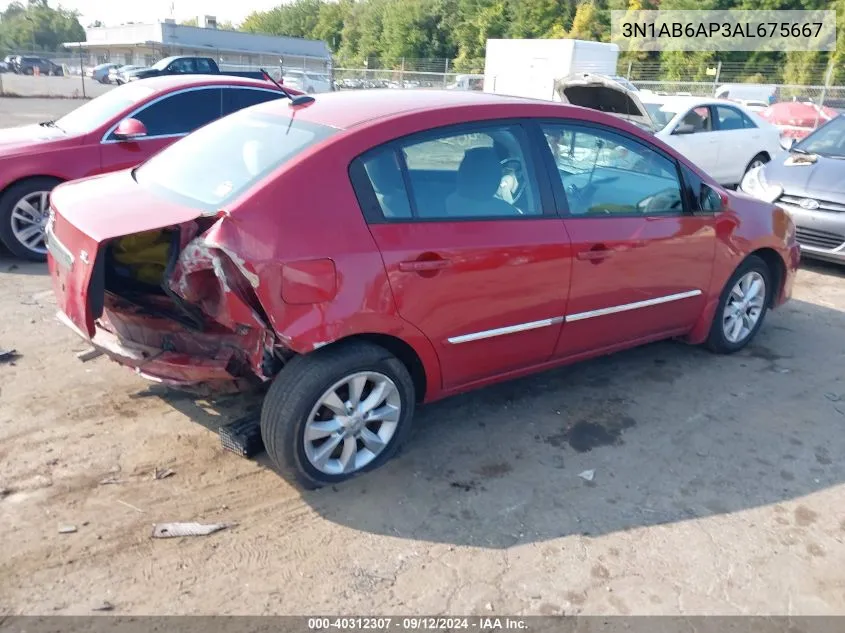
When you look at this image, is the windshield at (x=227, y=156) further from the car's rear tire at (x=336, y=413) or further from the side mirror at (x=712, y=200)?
the side mirror at (x=712, y=200)

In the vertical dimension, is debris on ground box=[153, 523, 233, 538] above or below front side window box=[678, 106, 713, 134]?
below

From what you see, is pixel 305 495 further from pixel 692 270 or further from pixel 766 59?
pixel 766 59

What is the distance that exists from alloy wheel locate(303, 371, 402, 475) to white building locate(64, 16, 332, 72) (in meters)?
46.5

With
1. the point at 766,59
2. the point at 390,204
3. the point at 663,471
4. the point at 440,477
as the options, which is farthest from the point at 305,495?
the point at 766,59

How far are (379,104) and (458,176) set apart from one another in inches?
22.6

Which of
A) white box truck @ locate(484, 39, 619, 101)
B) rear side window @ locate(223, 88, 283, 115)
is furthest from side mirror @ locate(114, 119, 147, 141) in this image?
white box truck @ locate(484, 39, 619, 101)

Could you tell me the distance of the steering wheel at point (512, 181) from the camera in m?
3.74

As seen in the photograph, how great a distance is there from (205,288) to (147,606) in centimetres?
133

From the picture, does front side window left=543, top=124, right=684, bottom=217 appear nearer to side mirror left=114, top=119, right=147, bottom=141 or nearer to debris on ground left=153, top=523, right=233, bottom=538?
debris on ground left=153, top=523, right=233, bottom=538

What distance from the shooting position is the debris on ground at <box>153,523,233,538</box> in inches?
121

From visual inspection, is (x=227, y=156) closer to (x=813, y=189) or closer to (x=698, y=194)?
(x=698, y=194)

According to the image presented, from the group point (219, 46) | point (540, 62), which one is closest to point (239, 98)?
point (540, 62)

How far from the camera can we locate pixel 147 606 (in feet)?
8.83

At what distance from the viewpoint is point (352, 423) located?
341 cm
